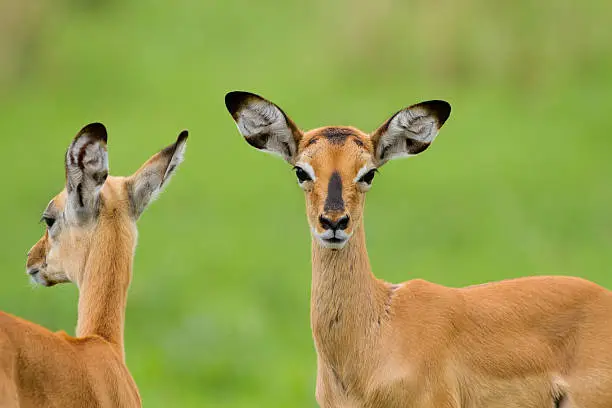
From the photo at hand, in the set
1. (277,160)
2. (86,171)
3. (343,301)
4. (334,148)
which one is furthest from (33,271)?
(277,160)

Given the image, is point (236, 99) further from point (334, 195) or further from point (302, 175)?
point (334, 195)

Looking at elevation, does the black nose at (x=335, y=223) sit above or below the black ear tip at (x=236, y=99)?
below

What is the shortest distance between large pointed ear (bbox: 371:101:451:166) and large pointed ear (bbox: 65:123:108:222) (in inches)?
65.9

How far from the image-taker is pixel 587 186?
2352 centimetres

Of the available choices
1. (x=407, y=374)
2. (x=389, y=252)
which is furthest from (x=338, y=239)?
(x=389, y=252)

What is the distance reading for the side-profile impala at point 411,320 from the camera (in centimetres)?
961

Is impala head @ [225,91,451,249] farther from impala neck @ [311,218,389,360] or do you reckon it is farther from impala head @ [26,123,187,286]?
impala head @ [26,123,187,286]

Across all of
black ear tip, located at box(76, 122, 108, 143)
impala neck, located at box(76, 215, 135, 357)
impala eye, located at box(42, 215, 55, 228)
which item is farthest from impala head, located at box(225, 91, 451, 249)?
impala eye, located at box(42, 215, 55, 228)

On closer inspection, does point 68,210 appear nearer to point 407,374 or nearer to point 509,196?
point 407,374

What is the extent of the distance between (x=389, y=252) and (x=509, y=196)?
2.86 m

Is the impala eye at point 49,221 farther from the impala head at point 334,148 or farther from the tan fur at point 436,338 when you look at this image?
the tan fur at point 436,338

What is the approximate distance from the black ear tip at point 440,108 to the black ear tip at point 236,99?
3.51ft

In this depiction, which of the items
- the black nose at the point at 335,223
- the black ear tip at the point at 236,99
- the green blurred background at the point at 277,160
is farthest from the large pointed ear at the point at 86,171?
the green blurred background at the point at 277,160

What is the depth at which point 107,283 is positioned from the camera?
10.0m
